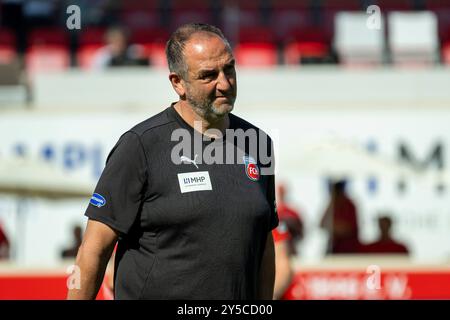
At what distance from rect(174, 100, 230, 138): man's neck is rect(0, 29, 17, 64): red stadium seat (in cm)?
1053

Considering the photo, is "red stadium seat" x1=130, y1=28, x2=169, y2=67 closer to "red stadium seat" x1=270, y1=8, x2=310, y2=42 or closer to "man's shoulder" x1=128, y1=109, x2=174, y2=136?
"red stadium seat" x1=270, y1=8, x2=310, y2=42

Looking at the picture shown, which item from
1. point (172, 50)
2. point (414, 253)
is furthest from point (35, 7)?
point (172, 50)

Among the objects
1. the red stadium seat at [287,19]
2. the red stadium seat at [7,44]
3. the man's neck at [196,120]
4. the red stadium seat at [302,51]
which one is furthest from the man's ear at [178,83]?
the red stadium seat at [287,19]

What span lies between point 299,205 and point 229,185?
8344mm

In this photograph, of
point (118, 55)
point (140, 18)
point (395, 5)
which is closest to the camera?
point (118, 55)

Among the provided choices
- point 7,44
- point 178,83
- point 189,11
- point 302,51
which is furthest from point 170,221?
point 189,11

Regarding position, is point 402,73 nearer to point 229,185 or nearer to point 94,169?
point 94,169

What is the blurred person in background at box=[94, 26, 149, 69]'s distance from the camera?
40.8 feet

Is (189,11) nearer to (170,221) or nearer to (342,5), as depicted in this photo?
(342,5)

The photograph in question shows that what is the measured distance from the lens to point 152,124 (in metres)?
3.46

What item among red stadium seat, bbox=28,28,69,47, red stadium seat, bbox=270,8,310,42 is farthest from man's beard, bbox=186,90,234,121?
red stadium seat, bbox=270,8,310,42

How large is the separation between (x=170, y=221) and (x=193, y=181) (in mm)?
156

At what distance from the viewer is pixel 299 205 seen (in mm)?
11719

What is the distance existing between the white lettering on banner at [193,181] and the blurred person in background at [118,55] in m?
9.14
